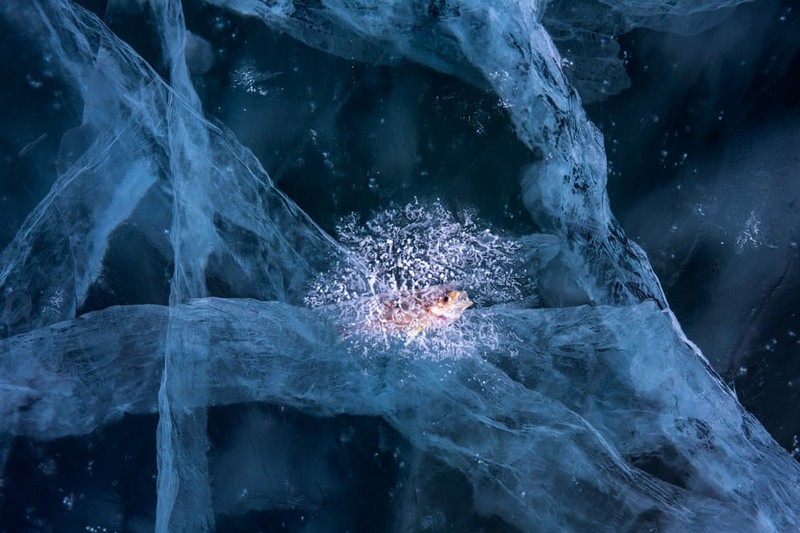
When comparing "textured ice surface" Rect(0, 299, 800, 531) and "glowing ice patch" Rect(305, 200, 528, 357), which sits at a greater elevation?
"glowing ice patch" Rect(305, 200, 528, 357)

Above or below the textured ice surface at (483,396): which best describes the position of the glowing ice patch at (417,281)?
above

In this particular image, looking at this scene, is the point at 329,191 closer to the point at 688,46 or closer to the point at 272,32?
the point at 272,32

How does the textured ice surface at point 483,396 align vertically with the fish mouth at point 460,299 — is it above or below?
below

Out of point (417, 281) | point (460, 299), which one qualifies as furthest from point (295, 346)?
point (460, 299)

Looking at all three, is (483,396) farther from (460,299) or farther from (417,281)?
(417,281)
